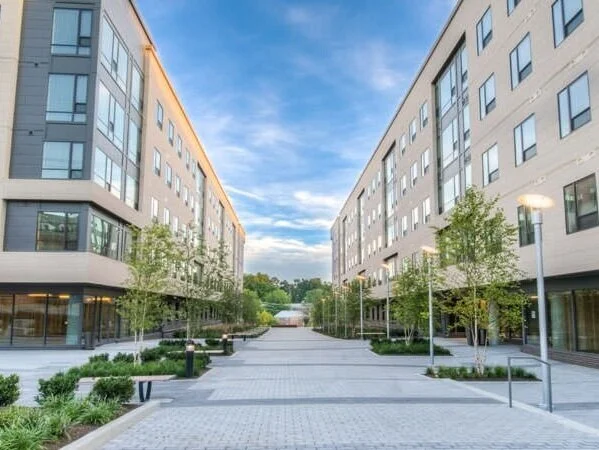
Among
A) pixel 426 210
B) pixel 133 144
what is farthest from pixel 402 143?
pixel 133 144

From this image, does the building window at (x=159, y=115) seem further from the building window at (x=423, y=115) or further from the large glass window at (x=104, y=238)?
the building window at (x=423, y=115)

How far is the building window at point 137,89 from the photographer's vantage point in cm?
3923

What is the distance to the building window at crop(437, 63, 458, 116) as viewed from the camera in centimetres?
3784

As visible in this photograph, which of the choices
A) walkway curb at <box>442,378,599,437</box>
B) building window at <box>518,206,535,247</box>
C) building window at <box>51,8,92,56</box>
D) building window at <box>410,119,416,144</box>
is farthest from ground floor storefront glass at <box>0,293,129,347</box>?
building window at <box>410,119,416,144</box>

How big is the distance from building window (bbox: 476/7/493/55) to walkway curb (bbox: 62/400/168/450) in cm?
2669

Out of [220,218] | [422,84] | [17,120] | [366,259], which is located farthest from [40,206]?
[220,218]

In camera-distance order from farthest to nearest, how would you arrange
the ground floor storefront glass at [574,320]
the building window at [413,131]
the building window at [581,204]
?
the building window at [413,131] → the ground floor storefront glass at [574,320] → the building window at [581,204]

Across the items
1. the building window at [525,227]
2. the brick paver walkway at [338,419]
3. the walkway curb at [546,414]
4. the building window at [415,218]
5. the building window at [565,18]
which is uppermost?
the building window at [565,18]

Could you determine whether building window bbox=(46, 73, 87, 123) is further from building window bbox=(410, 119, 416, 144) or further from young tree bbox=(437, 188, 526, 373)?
building window bbox=(410, 119, 416, 144)

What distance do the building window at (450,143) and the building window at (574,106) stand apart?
565 inches

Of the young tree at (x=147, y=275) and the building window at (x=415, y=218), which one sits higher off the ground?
the building window at (x=415, y=218)

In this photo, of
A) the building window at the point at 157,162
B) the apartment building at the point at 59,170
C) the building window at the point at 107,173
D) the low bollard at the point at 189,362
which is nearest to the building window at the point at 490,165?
the apartment building at the point at 59,170

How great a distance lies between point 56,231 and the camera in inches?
1207

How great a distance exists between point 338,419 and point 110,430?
4.00 metres
